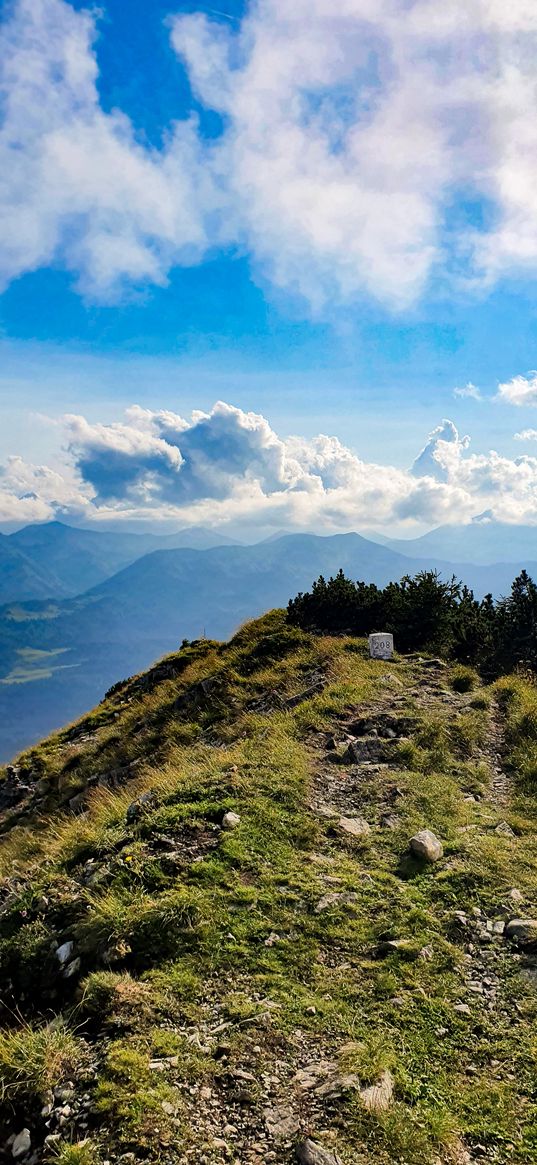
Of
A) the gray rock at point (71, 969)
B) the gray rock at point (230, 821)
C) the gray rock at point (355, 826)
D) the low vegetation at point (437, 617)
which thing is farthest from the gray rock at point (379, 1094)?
the low vegetation at point (437, 617)

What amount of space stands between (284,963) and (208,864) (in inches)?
78.3

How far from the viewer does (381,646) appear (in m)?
23.2

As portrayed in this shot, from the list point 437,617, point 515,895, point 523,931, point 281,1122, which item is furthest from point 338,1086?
point 437,617

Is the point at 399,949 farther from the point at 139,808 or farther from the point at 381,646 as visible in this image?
the point at 381,646

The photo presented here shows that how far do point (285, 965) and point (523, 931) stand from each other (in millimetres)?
3122

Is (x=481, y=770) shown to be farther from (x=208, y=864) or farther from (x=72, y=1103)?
(x=72, y=1103)

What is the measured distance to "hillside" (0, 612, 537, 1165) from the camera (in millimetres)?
5098

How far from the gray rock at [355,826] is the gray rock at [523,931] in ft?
9.77

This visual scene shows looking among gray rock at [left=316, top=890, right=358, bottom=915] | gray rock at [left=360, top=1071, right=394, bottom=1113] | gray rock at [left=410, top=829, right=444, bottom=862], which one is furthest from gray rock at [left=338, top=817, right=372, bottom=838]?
gray rock at [left=360, top=1071, right=394, bottom=1113]

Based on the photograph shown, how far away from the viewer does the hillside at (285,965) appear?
Answer: 201 inches

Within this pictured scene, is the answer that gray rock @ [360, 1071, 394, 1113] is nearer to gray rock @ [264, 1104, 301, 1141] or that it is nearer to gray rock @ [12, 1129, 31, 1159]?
gray rock @ [264, 1104, 301, 1141]

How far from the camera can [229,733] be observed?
16.7 m

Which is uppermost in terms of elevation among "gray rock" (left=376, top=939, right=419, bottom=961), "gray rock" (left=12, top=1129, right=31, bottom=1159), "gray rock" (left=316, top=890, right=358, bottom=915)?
"gray rock" (left=12, top=1129, right=31, bottom=1159)

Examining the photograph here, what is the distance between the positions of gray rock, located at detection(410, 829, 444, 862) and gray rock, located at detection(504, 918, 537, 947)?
1.71m
